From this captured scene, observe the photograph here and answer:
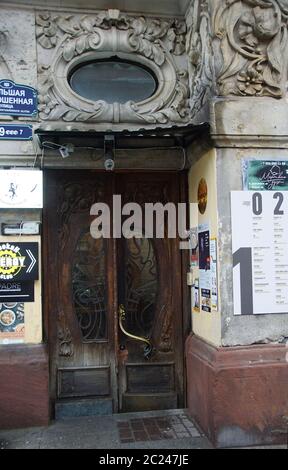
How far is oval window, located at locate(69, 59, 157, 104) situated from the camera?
5.76 metres

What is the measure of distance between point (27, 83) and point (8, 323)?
2822mm

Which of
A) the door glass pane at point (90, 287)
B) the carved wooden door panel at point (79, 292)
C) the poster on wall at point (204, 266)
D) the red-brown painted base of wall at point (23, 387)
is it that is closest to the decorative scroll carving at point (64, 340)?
the carved wooden door panel at point (79, 292)

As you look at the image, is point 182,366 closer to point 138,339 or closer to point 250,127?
point 138,339

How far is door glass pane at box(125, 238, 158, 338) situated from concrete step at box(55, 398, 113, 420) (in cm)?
94

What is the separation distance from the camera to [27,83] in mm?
5449

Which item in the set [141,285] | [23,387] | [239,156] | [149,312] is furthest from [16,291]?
[239,156]

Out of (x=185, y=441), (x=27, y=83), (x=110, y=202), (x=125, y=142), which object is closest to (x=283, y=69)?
(x=125, y=142)

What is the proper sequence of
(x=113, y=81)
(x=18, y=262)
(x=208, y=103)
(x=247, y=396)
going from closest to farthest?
(x=247, y=396), (x=208, y=103), (x=18, y=262), (x=113, y=81)

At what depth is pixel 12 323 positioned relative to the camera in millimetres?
5246

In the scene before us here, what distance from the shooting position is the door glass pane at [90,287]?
5.69 meters

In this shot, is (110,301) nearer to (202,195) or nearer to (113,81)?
(202,195)

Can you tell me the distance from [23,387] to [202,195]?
2.98 meters

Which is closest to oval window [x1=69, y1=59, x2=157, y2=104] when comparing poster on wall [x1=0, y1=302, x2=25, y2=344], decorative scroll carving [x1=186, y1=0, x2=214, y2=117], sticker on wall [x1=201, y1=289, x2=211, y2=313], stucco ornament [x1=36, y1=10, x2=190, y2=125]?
stucco ornament [x1=36, y1=10, x2=190, y2=125]

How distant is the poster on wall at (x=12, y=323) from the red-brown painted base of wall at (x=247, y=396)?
2166mm
